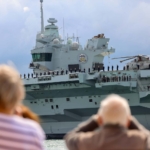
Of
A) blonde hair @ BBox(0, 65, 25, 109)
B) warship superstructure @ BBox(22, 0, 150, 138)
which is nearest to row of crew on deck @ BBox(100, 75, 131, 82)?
warship superstructure @ BBox(22, 0, 150, 138)

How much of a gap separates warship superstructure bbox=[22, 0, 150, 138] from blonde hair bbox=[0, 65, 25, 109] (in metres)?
41.0

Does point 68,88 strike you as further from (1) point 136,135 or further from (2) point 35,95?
(1) point 136,135

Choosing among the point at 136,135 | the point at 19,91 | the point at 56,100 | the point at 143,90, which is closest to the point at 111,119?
the point at 136,135

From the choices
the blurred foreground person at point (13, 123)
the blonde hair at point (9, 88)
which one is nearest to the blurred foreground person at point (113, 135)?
the blurred foreground person at point (13, 123)

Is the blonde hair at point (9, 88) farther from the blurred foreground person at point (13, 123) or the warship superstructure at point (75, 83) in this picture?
the warship superstructure at point (75, 83)

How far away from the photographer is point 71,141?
4.42 meters

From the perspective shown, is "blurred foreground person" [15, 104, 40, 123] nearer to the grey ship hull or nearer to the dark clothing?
the dark clothing

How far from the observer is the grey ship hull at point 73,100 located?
154 ft

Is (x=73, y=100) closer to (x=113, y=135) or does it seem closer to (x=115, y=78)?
(x=115, y=78)

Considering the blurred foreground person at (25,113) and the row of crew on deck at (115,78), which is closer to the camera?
the blurred foreground person at (25,113)

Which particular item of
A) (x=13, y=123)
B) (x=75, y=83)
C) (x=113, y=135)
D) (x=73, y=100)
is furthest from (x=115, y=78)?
(x=13, y=123)

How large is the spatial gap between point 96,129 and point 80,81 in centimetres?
4127

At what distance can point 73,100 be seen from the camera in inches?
1945

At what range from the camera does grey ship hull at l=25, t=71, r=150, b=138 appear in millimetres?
46812
